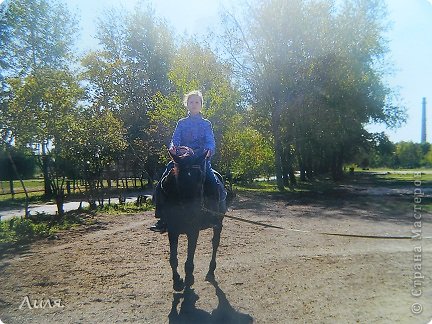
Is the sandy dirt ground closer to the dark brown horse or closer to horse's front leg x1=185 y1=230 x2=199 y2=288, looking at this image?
horse's front leg x1=185 y1=230 x2=199 y2=288

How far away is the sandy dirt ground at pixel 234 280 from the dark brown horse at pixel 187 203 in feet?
1.57

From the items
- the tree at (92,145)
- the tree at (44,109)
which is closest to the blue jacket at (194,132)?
the tree at (44,109)

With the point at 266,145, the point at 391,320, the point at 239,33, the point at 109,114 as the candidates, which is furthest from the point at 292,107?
the point at 391,320

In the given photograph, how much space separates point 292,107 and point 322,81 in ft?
9.38

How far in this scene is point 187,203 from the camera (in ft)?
10.7

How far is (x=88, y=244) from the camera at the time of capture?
5.66m

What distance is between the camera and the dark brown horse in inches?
128

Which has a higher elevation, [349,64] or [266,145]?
[349,64]

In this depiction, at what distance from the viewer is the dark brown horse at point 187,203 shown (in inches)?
128

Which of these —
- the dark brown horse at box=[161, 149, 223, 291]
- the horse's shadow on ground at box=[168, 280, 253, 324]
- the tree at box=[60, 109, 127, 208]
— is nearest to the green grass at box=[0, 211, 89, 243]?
the tree at box=[60, 109, 127, 208]

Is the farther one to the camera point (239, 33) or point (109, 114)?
point (239, 33)

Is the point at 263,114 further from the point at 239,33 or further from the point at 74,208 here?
the point at 74,208

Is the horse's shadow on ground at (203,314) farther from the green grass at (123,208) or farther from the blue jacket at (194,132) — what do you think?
the green grass at (123,208)

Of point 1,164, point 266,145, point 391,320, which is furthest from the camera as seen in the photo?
point 266,145
